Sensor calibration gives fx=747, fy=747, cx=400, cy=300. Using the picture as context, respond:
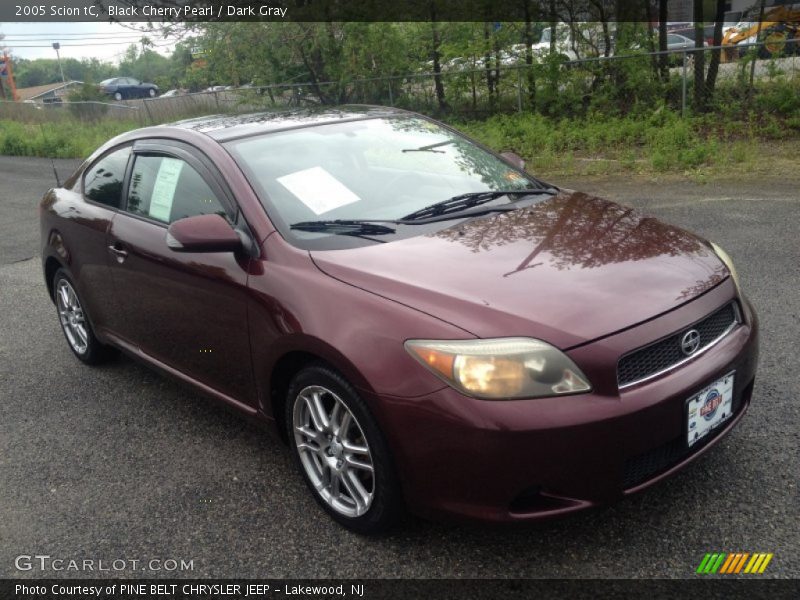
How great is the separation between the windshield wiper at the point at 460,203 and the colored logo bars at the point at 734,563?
66.8 inches

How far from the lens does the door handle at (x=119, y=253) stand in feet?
13.2

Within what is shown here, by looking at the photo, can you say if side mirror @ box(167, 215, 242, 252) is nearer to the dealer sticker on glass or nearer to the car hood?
the car hood

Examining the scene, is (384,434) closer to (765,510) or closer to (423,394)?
(423,394)

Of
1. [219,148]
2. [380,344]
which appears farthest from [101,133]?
[380,344]

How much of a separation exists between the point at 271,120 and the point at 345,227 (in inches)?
43.9

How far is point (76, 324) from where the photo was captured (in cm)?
502

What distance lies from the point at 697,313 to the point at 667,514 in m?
0.79

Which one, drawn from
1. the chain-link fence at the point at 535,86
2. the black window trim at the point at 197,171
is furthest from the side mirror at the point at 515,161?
the chain-link fence at the point at 535,86

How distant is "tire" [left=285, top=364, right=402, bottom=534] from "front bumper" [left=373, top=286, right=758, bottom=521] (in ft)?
0.38

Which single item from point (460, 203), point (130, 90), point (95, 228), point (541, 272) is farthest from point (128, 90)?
point (541, 272)

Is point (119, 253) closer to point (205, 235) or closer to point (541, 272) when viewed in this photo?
point (205, 235)

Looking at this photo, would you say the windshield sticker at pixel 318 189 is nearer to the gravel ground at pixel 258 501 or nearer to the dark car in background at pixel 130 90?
the gravel ground at pixel 258 501

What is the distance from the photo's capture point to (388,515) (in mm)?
2738

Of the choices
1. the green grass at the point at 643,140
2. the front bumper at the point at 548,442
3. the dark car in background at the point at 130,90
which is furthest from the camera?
the dark car in background at the point at 130,90
